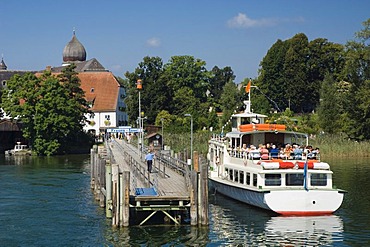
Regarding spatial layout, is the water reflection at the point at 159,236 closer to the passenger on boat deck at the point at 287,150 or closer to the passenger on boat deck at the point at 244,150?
the passenger on boat deck at the point at 287,150

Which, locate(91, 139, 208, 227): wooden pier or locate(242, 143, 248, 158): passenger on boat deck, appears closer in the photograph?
locate(91, 139, 208, 227): wooden pier

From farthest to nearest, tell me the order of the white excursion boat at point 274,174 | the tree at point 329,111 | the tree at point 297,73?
1. the tree at point 297,73
2. the tree at point 329,111
3. the white excursion boat at point 274,174

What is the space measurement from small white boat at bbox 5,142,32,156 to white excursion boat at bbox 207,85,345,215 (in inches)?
2083

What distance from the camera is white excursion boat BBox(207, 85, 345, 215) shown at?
3244 cm

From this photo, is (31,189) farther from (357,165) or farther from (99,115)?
(99,115)

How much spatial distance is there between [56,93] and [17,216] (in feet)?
188

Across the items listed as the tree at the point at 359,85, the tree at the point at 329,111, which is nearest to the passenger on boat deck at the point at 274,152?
the tree at the point at 359,85

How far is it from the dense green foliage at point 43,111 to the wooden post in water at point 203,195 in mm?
61934

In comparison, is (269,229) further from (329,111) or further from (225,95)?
(225,95)

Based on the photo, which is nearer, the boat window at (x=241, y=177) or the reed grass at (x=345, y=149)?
the boat window at (x=241, y=177)

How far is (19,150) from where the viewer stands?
298 feet

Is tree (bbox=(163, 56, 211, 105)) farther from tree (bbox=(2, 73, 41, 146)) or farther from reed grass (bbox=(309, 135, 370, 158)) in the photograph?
reed grass (bbox=(309, 135, 370, 158))

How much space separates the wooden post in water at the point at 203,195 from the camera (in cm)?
2858

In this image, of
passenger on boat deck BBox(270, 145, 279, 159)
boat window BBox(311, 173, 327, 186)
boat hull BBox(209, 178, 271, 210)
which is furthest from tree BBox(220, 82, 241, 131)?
boat window BBox(311, 173, 327, 186)
